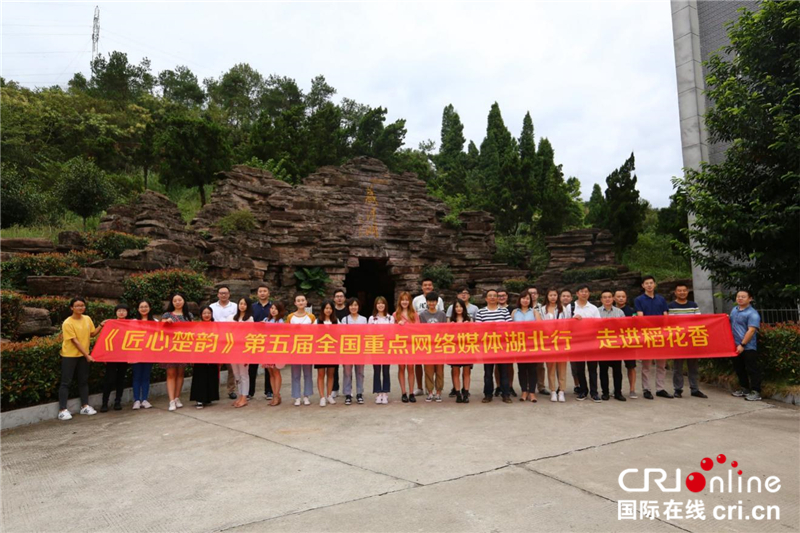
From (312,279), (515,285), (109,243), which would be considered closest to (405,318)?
(109,243)

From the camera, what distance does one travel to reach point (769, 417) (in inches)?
216

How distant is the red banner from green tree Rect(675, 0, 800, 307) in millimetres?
1815

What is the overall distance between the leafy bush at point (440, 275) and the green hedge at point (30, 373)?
45.6 ft

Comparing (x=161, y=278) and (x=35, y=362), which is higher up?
(x=161, y=278)

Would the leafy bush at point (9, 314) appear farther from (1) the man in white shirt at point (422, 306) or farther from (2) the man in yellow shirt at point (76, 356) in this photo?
(1) the man in white shirt at point (422, 306)

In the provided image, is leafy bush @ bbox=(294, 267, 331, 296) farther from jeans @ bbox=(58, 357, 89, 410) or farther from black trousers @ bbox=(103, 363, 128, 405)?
jeans @ bbox=(58, 357, 89, 410)

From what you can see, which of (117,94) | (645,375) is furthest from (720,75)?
(117,94)

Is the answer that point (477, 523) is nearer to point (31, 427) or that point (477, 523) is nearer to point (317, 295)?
point (31, 427)

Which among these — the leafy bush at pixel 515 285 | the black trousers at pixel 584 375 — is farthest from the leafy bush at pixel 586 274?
the black trousers at pixel 584 375

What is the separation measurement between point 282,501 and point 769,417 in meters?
5.63

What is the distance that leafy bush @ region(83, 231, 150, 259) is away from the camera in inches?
448

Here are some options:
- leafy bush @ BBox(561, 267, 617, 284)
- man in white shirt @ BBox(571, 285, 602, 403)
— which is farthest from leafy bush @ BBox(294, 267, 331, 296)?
man in white shirt @ BBox(571, 285, 602, 403)

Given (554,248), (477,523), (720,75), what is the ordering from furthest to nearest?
(554,248) → (720,75) → (477,523)

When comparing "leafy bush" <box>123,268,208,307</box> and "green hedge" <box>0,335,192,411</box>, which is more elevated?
"leafy bush" <box>123,268,208,307</box>
